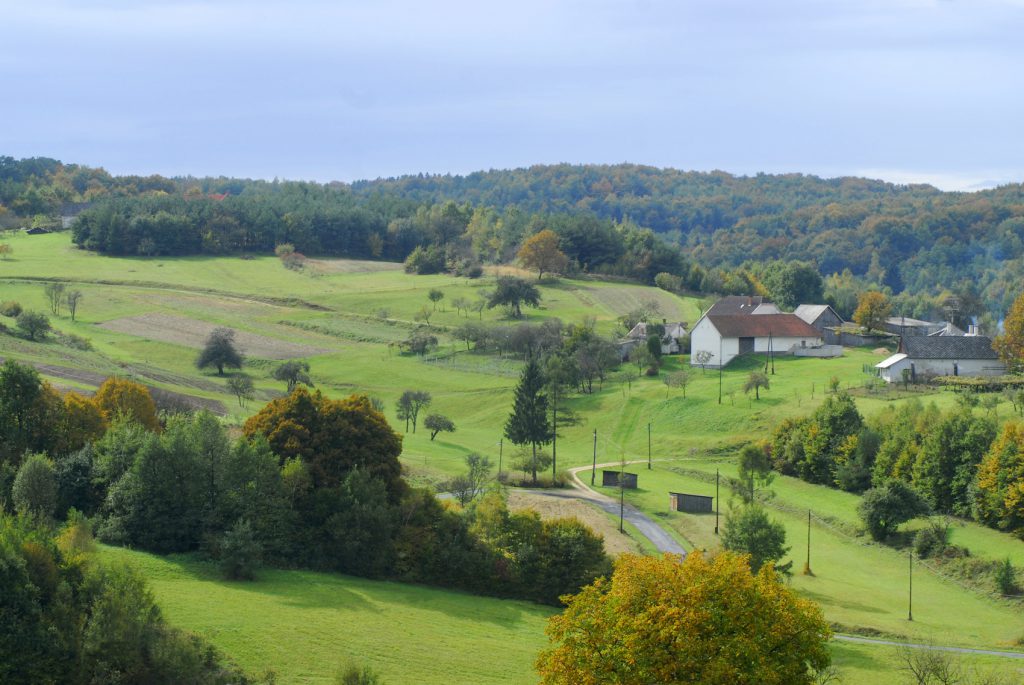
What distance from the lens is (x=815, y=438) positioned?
6475cm

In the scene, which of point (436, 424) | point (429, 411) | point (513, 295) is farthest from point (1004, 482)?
point (513, 295)

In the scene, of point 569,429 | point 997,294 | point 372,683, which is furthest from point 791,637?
point 997,294

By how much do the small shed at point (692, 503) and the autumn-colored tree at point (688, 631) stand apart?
30282mm

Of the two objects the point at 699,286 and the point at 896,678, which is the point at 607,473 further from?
the point at 699,286

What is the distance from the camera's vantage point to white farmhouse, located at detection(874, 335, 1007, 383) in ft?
251

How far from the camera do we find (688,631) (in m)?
25.8

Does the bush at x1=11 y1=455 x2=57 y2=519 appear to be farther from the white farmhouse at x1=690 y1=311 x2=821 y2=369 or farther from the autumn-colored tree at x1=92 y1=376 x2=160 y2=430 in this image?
the white farmhouse at x1=690 y1=311 x2=821 y2=369

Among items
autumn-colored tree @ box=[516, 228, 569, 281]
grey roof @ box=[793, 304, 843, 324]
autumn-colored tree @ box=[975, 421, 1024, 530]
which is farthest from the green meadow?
grey roof @ box=[793, 304, 843, 324]

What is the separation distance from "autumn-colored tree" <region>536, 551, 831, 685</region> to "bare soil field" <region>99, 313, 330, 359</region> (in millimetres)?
69353

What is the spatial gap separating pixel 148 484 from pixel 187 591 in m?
6.46

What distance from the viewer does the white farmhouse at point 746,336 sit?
89312 mm

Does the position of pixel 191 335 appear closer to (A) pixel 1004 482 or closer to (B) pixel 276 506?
(B) pixel 276 506

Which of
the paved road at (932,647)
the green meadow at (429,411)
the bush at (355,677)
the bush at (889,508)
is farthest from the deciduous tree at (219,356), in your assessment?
the bush at (355,677)

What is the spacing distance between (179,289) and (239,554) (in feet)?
275
